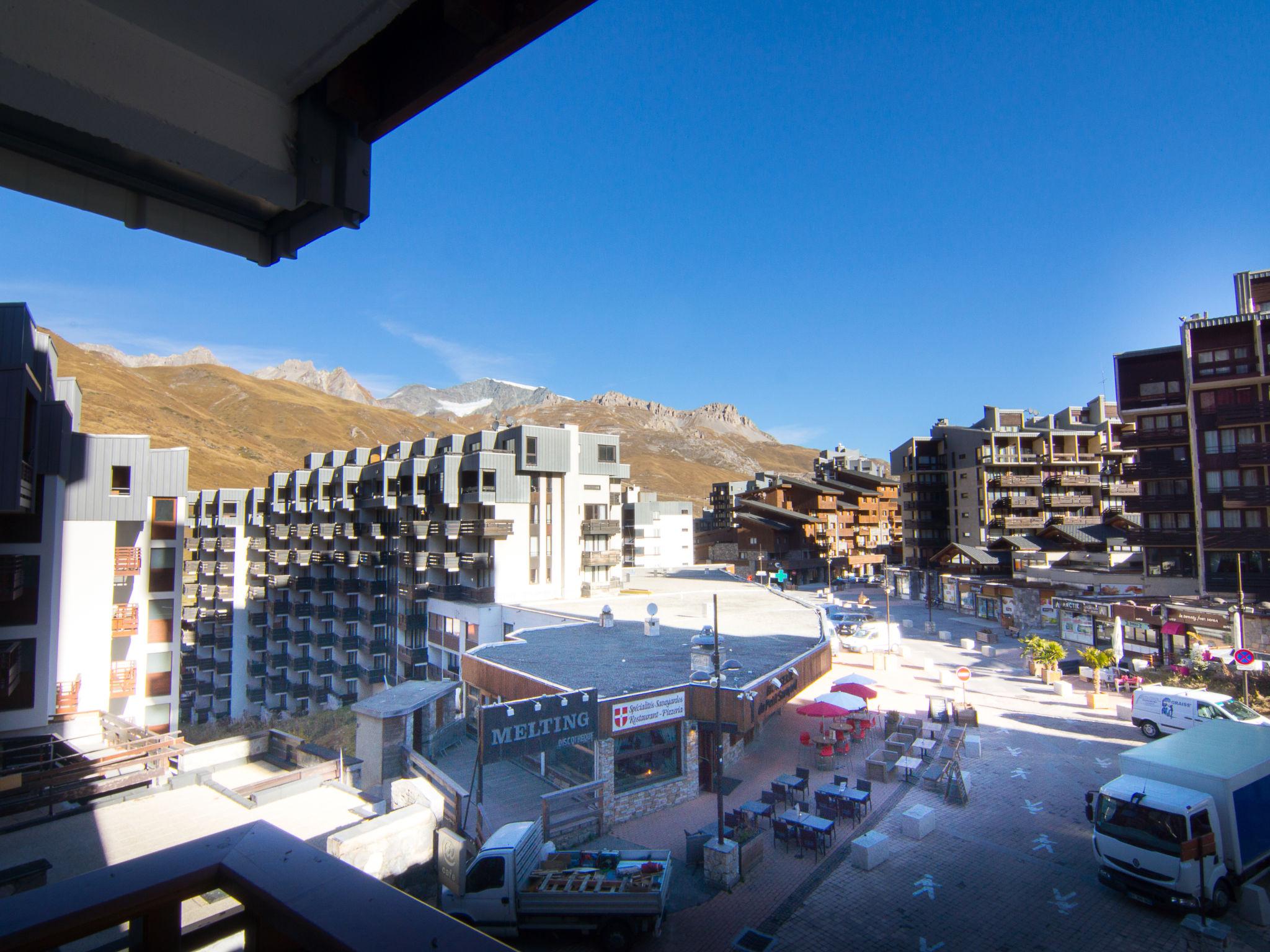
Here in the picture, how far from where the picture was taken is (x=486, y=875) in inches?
523

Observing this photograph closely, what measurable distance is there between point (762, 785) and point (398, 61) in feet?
72.7

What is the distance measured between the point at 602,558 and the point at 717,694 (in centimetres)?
2852

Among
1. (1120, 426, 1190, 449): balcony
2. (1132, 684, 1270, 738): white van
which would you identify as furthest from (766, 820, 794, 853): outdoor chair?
(1120, 426, 1190, 449): balcony

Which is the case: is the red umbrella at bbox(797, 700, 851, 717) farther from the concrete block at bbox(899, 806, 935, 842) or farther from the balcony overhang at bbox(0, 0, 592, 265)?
the balcony overhang at bbox(0, 0, 592, 265)

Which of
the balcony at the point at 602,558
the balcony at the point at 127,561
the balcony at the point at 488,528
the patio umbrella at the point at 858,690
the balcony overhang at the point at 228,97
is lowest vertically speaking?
the patio umbrella at the point at 858,690

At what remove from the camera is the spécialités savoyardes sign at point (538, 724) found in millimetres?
16234

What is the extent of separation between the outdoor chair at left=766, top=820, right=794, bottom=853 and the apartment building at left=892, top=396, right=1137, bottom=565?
5862 centimetres

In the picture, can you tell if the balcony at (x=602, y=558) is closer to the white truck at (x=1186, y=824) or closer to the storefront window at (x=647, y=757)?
the storefront window at (x=647, y=757)

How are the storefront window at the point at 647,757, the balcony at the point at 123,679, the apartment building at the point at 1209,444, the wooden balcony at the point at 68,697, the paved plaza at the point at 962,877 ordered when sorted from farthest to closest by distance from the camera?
1. the apartment building at the point at 1209,444
2. the balcony at the point at 123,679
3. the wooden balcony at the point at 68,697
4. the storefront window at the point at 647,757
5. the paved plaza at the point at 962,877

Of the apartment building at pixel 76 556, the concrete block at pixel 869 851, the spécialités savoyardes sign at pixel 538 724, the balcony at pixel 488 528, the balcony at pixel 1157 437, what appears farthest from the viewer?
the balcony at pixel 1157 437

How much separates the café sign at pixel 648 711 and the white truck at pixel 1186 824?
10.1 meters

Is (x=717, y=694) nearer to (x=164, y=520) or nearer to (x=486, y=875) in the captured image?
(x=486, y=875)

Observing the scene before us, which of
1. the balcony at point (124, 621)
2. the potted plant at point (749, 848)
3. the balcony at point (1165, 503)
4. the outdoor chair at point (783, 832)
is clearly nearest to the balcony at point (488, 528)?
the balcony at point (124, 621)

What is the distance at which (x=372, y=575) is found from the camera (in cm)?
5119
